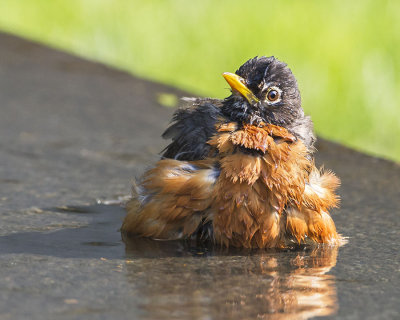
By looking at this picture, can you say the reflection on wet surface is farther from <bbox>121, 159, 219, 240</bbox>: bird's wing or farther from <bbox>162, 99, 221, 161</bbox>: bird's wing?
<bbox>162, 99, 221, 161</bbox>: bird's wing

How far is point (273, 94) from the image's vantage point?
167 inches

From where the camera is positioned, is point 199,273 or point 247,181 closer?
point 199,273

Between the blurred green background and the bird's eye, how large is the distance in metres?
3.99

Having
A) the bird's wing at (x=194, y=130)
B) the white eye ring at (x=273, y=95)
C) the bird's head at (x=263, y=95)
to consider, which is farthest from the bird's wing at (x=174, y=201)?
the white eye ring at (x=273, y=95)

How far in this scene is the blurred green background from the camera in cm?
852

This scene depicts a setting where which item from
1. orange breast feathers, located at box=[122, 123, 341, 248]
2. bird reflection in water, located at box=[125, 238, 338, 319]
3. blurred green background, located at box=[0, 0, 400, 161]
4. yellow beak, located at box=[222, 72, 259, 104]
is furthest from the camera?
blurred green background, located at box=[0, 0, 400, 161]

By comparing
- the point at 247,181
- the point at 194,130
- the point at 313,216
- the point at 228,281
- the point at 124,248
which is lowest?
the point at 228,281

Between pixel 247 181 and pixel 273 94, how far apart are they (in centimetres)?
60

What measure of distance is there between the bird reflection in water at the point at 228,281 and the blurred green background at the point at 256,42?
4402 millimetres

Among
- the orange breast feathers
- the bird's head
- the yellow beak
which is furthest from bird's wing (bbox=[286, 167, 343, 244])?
the yellow beak

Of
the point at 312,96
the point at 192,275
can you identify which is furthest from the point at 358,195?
the point at 312,96

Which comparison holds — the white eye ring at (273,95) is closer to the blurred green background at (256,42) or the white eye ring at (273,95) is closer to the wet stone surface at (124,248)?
the wet stone surface at (124,248)

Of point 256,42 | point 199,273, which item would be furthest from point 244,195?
point 256,42

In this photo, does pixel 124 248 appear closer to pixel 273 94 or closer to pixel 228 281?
pixel 228 281
